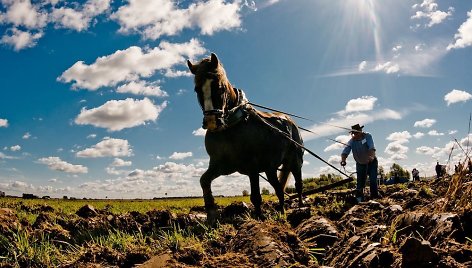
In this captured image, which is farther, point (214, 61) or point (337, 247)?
point (214, 61)

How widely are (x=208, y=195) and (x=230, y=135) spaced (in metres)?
1.06

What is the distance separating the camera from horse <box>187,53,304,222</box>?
20.3 feet

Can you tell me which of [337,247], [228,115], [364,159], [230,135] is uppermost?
[228,115]

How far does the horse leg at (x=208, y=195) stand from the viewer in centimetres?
657

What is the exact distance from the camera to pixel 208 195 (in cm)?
670

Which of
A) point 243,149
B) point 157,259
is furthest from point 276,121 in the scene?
point 157,259

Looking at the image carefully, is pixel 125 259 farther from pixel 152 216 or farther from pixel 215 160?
pixel 152 216

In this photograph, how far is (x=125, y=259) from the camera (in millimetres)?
4125

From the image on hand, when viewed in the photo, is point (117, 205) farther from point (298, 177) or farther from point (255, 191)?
point (255, 191)

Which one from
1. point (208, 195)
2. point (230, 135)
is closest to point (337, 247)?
point (208, 195)

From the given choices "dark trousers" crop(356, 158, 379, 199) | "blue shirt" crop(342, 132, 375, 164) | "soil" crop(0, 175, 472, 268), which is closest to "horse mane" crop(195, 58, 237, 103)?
"soil" crop(0, 175, 472, 268)

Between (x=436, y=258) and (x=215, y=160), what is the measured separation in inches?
180

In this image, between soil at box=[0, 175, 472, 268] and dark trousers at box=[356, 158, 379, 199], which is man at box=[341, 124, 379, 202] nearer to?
dark trousers at box=[356, 158, 379, 199]

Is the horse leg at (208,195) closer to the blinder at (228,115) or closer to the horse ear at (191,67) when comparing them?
the blinder at (228,115)
